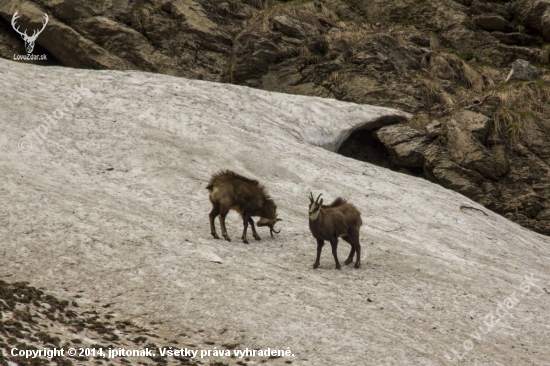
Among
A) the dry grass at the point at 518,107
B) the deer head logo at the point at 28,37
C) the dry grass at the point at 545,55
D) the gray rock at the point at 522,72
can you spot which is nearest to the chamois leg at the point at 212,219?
the dry grass at the point at 518,107

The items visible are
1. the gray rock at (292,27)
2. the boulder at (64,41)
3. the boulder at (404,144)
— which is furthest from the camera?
the gray rock at (292,27)

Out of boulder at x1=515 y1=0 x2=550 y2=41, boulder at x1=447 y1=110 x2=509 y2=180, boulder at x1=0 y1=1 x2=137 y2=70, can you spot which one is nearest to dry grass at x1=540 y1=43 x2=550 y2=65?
boulder at x1=515 y1=0 x2=550 y2=41

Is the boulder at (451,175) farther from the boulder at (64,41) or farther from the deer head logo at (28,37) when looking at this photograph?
the deer head logo at (28,37)

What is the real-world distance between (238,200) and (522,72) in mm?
22675

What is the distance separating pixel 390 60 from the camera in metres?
31.3

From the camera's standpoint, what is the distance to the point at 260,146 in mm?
22203

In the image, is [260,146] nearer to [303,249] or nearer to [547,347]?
[303,249]

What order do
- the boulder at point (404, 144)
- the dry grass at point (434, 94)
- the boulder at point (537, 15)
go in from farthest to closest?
the boulder at point (537, 15) → the dry grass at point (434, 94) → the boulder at point (404, 144)

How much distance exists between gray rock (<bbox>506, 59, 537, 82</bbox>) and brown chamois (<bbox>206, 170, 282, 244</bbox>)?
21.2 metres

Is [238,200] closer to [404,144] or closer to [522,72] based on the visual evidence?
[404,144]

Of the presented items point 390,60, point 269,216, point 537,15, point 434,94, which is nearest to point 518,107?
point 434,94

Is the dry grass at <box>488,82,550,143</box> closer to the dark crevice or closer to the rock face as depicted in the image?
the dark crevice

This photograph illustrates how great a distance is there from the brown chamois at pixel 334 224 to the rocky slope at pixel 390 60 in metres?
11.3

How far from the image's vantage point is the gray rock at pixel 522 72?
31.9 meters
